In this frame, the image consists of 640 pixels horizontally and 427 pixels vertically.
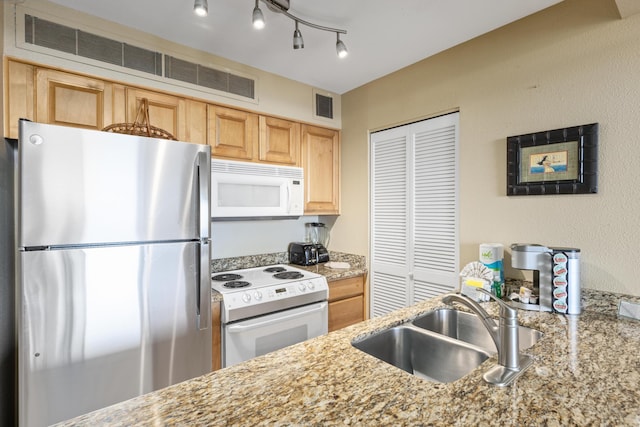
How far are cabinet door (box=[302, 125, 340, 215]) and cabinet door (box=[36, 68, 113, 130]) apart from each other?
1.45 metres

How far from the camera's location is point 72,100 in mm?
1780

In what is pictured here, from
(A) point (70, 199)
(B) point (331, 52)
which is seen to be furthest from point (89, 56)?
(B) point (331, 52)

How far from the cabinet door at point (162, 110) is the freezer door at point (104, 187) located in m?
0.58

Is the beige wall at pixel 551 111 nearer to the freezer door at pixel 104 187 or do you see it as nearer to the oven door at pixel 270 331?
the oven door at pixel 270 331

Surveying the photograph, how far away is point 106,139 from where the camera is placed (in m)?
1.43

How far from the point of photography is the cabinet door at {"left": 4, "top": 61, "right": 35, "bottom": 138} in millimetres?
1601

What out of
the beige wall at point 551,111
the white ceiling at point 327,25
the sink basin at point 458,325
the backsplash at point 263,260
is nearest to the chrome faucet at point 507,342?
the sink basin at point 458,325

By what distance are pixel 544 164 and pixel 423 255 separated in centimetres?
97

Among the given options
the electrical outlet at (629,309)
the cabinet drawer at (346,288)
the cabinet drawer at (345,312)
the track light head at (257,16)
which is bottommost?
the cabinet drawer at (345,312)

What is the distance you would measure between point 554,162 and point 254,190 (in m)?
1.88

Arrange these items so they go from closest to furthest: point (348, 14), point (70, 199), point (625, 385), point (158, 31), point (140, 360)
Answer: point (625, 385) < point (70, 199) < point (140, 360) < point (348, 14) < point (158, 31)

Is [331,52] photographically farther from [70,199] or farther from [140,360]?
[140,360]

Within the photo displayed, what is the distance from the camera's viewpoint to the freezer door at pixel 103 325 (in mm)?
1298

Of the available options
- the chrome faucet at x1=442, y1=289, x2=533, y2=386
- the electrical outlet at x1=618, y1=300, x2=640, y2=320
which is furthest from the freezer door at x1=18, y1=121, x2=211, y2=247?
the electrical outlet at x1=618, y1=300, x2=640, y2=320
